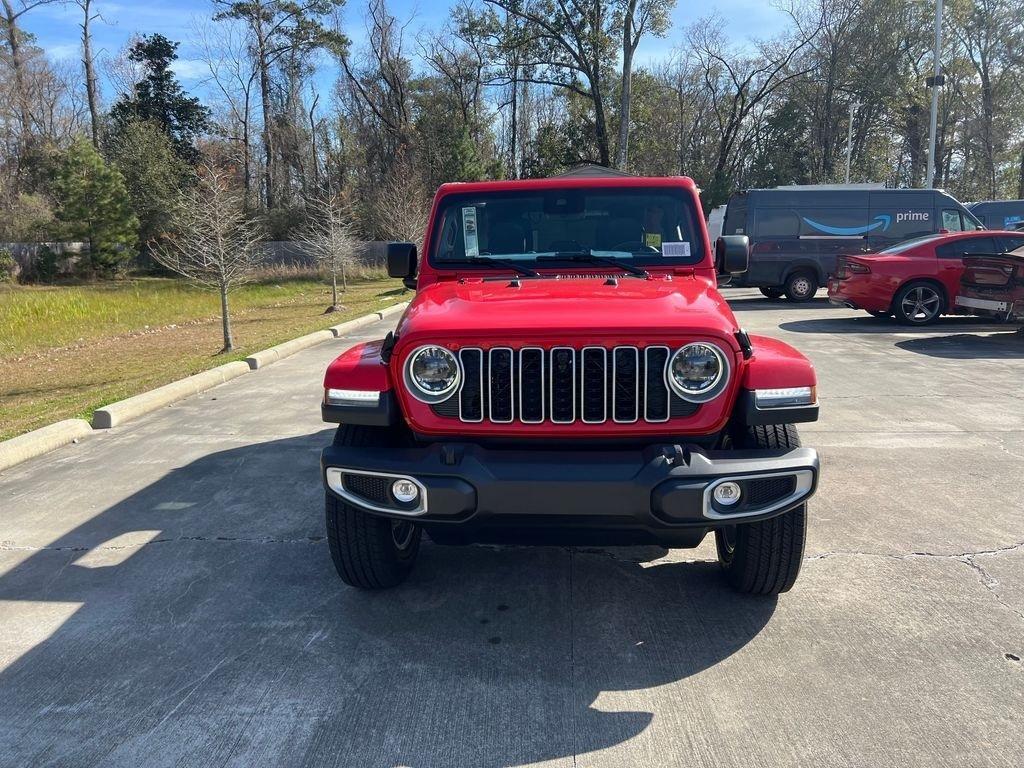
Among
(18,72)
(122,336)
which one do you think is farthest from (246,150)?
(122,336)

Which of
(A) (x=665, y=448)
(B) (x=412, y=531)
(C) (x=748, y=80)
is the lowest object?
(B) (x=412, y=531)

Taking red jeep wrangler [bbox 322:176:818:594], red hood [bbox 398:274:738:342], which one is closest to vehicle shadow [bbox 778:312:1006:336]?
red hood [bbox 398:274:738:342]

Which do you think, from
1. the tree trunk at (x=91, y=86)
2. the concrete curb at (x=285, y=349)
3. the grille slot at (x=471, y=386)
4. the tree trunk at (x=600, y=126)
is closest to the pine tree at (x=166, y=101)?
the tree trunk at (x=91, y=86)

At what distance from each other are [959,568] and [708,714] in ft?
6.25

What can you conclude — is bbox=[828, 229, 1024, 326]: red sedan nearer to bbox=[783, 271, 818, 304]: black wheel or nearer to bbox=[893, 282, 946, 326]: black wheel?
bbox=[893, 282, 946, 326]: black wheel

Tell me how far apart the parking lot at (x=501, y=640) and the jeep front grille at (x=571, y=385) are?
99cm

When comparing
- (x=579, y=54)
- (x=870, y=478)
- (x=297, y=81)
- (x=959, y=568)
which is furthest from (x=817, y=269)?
(x=297, y=81)

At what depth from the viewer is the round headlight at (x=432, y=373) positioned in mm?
3002

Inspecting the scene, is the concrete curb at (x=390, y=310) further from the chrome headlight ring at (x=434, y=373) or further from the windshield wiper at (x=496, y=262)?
the chrome headlight ring at (x=434, y=373)

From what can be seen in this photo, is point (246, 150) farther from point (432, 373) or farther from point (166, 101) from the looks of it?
point (432, 373)

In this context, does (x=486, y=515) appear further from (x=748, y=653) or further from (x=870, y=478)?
(x=870, y=478)

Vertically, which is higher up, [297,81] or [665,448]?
[297,81]

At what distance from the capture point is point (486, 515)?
285 cm

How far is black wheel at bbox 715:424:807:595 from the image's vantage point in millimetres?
3053
